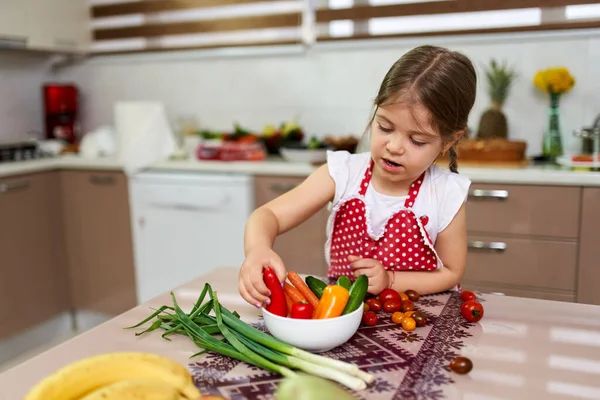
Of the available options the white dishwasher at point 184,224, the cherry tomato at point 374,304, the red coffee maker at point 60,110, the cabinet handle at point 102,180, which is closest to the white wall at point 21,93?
the red coffee maker at point 60,110

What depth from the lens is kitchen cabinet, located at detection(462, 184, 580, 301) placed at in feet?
7.39

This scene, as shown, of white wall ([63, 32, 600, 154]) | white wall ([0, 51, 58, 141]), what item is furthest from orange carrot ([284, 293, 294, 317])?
white wall ([0, 51, 58, 141])

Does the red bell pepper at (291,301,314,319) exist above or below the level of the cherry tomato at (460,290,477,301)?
above

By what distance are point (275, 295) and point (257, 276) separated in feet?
0.19

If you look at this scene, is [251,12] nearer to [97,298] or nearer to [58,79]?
[58,79]

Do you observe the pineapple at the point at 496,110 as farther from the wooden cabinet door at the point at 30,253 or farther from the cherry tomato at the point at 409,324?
the wooden cabinet door at the point at 30,253

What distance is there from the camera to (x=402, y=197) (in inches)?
53.7

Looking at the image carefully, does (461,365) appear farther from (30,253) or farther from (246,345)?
(30,253)

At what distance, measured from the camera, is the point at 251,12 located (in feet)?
10.7

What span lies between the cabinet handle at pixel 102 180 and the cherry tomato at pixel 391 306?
225cm

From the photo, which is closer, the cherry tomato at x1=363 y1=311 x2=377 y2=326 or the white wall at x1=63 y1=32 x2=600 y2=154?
the cherry tomato at x1=363 y1=311 x2=377 y2=326

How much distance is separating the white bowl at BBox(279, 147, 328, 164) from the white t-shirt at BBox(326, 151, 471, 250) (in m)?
1.21

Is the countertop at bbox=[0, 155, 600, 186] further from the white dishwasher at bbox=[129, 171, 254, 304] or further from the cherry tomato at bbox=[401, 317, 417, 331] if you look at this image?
the cherry tomato at bbox=[401, 317, 417, 331]

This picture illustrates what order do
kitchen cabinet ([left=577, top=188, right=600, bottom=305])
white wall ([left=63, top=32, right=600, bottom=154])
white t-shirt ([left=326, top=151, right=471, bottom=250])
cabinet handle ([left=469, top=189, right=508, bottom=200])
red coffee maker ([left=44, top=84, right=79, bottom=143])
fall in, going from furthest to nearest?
red coffee maker ([left=44, top=84, right=79, bottom=143]) → white wall ([left=63, top=32, right=600, bottom=154]) → cabinet handle ([left=469, top=189, right=508, bottom=200]) → kitchen cabinet ([left=577, top=188, right=600, bottom=305]) → white t-shirt ([left=326, top=151, right=471, bottom=250])
